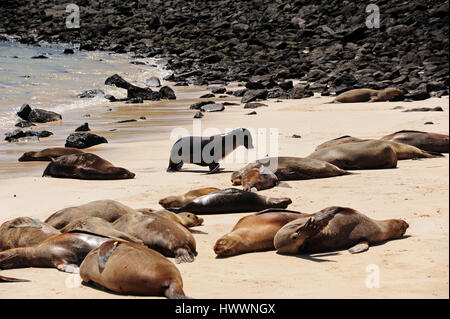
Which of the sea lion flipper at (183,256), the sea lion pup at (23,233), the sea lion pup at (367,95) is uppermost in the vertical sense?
the sea lion pup at (367,95)

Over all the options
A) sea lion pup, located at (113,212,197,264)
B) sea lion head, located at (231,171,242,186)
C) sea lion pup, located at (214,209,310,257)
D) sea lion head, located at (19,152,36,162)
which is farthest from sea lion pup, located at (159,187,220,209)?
sea lion head, located at (19,152,36,162)

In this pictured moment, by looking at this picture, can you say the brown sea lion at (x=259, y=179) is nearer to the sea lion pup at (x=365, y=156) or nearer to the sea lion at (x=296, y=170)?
the sea lion at (x=296, y=170)

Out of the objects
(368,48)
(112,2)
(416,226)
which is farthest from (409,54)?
(112,2)

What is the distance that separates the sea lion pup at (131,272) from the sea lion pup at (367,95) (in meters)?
12.7

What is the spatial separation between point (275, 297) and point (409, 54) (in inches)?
831

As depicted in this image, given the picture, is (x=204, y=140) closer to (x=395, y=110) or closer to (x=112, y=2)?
(x=395, y=110)

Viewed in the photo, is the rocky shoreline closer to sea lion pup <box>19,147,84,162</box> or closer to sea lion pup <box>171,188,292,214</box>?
sea lion pup <box>19,147,84,162</box>

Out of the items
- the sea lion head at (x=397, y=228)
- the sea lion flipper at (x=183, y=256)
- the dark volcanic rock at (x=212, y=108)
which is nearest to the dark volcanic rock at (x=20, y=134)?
the dark volcanic rock at (x=212, y=108)

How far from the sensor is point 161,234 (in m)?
5.43

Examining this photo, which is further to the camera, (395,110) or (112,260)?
(395,110)

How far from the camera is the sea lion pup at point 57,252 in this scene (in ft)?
16.5

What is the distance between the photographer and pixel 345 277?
14.2 feet

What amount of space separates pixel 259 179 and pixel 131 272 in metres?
3.72

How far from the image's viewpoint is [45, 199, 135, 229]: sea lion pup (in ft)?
19.9
